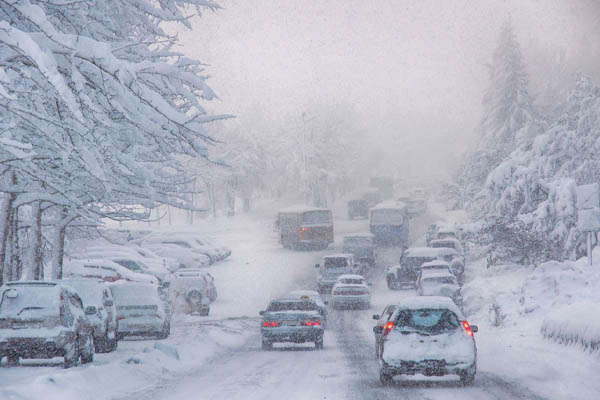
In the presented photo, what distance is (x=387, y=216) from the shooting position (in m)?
58.2

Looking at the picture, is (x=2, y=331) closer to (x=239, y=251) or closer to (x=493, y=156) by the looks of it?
(x=239, y=251)

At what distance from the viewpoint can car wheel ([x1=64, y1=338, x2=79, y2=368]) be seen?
15703mm

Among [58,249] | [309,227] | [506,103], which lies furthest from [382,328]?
[506,103]

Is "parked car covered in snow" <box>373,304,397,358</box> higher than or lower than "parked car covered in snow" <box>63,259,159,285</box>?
lower

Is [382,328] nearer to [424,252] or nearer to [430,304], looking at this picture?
[430,304]

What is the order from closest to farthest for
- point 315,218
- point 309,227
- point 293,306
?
point 293,306
point 309,227
point 315,218

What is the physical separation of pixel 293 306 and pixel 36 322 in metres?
10.0

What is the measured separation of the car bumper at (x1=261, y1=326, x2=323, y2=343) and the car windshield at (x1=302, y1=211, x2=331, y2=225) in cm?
3406

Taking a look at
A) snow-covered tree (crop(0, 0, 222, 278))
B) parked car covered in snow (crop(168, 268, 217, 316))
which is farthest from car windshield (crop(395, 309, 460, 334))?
parked car covered in snow (crop(168, 268, 217, 316))

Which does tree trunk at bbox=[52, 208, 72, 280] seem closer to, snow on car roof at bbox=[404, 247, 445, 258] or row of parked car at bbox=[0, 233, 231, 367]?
row of parked car at bbox=[0, 233, 231, 367]

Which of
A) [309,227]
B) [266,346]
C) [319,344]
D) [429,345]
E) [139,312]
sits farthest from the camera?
[309,227]

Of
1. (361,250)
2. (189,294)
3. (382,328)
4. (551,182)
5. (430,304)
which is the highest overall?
(551,182)

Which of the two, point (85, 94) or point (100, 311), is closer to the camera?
point (85, 94)

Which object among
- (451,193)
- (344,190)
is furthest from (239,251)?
(344,190)
